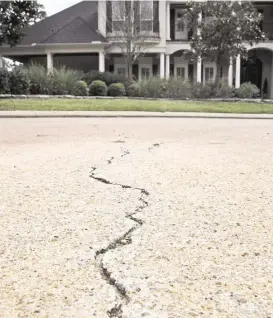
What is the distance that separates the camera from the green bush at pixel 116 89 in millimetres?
22641

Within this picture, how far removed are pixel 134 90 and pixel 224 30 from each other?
17.6ft

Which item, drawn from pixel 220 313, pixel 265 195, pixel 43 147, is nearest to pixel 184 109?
pixel 43 147

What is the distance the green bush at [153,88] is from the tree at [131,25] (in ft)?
17.4

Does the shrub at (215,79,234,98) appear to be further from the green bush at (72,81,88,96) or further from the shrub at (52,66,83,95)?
the shrub at (52,66,83,95)

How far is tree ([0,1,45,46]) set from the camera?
22.9 m

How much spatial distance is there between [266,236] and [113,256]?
1.05 m

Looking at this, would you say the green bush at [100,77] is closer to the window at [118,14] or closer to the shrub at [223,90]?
the window at [118,14]

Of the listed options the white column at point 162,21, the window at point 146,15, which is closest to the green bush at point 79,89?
the window at point 146,15

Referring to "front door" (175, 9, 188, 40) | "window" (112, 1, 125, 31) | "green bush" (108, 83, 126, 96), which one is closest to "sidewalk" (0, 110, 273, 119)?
"green bush" (108, 83, 126, 96)

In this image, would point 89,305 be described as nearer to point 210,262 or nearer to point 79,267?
point 79,267

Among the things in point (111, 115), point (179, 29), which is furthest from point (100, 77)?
point (111, 115)

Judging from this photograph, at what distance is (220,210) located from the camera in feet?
11.7

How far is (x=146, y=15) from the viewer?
2956 cm

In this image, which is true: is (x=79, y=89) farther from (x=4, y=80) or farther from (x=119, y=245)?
(x=119, y=245)
